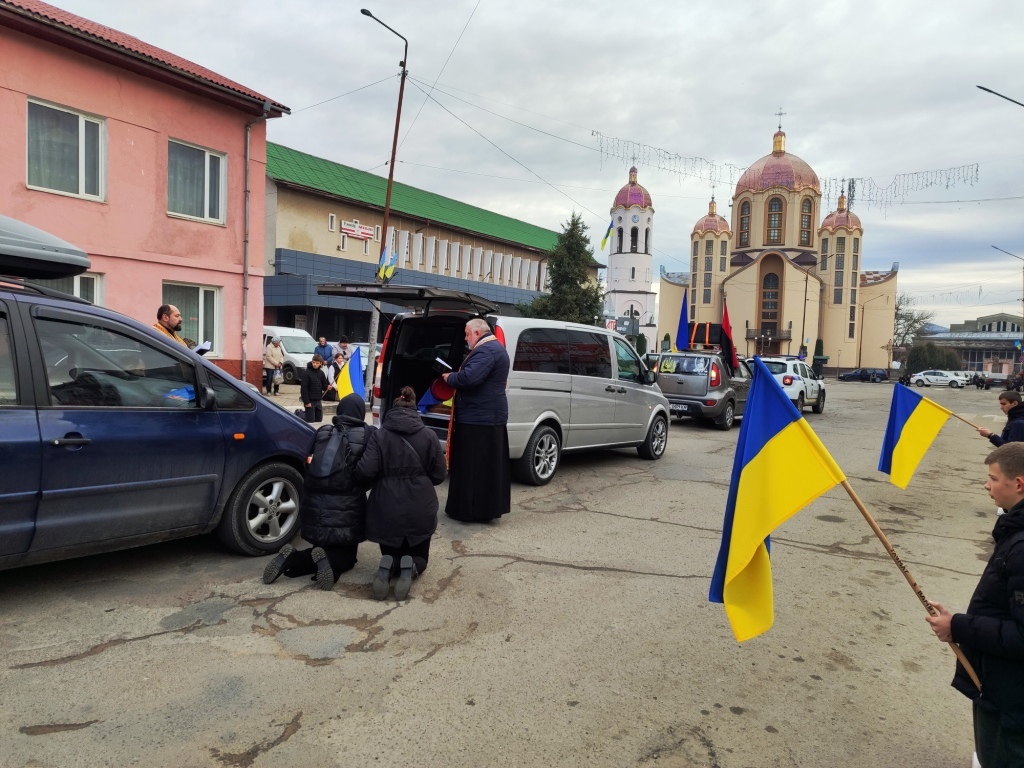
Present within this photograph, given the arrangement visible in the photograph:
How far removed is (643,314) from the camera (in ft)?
252

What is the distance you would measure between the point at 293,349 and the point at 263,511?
758 inches

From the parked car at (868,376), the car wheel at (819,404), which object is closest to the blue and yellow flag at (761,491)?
the car wheel at (819,404)

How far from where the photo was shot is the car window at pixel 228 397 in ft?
16.2

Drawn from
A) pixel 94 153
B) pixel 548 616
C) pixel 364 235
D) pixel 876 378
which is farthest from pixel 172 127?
pixel 876 378

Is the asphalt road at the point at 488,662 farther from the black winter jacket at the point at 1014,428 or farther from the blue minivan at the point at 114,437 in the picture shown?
the black winter jacket at the point at 1014,428

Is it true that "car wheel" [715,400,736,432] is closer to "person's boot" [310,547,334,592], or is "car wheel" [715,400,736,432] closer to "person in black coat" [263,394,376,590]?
"person in black coat" [263,394,376,590]

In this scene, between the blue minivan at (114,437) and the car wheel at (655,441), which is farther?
the car wheel at (655,441)

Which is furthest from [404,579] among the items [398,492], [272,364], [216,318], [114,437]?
[272,364]

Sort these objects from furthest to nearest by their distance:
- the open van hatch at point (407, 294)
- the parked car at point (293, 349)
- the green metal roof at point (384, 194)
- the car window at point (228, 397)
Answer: the green metal roof at point (384, 194), the parked car at point (293, 349), the open van hatch at point (407, 294), the car window at point (228, 397)

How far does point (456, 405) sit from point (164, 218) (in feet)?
35.6

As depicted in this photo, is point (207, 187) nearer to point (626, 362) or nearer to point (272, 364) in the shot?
point (272, 364)

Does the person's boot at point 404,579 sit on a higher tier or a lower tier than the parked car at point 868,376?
lower

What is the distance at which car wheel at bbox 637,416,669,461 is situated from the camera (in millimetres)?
10406

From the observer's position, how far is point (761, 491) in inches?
118
